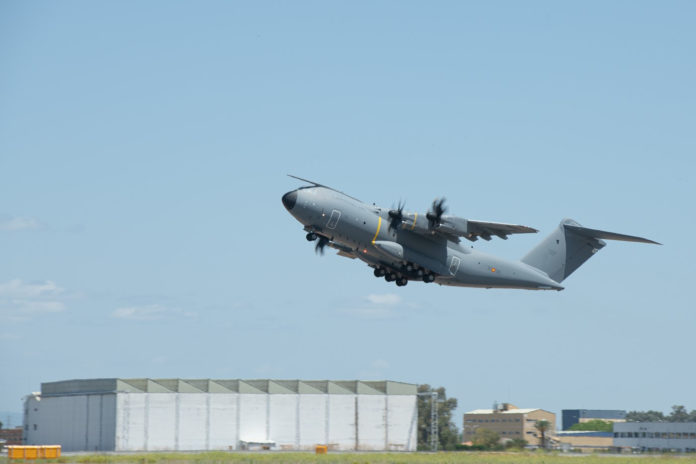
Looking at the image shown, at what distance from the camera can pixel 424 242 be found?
147 ft

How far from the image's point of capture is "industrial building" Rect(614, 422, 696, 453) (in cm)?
6481

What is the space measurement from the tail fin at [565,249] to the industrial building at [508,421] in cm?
3426

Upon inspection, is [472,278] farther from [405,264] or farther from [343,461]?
[343,461]

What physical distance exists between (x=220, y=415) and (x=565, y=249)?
25775mm

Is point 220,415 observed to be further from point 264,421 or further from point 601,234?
point 601,234

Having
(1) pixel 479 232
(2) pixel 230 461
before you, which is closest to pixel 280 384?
(2) pixel 230 461

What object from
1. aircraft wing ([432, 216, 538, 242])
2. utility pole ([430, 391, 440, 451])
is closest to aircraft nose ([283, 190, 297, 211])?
aircraft wing ([432, 216, 538, 242])

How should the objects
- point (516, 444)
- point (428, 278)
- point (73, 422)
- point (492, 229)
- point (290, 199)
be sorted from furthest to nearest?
point (516, 444)
point (73, 422)
point (428, 278)
point (492, 229)
point (290, 199)

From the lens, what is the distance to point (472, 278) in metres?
46.3

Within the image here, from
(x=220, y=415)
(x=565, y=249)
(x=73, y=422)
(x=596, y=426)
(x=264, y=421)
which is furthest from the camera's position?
(x=596, y=426)

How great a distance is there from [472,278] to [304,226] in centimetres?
935

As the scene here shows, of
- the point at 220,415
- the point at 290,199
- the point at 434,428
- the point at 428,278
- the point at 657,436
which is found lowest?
the point at 657,436

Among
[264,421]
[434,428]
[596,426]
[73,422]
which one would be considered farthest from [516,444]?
[596,426]

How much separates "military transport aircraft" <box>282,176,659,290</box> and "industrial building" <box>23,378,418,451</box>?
20.0m
